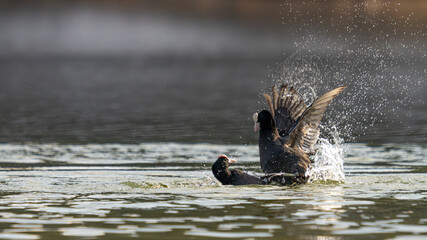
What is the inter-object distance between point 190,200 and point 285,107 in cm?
573

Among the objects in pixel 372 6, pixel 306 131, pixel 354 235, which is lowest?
pixel 354 235

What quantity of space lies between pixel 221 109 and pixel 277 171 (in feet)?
68.7

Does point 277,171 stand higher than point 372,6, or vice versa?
point 372,6

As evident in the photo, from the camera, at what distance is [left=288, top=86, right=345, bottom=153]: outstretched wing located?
699 inches

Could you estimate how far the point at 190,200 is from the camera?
589 inches

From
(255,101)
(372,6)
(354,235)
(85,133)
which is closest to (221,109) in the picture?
(255,101)

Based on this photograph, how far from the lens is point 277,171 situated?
17.6m

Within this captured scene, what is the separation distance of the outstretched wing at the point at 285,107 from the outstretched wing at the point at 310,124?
128cm

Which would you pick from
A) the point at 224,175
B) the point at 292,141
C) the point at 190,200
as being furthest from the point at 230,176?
the point at 190,200

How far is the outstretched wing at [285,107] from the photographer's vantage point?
1997 cm

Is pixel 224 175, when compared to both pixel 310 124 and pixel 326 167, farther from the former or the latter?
pixel 310 124

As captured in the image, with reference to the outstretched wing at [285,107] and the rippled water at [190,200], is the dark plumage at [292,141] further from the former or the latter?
the outstretched wing at [285,107]

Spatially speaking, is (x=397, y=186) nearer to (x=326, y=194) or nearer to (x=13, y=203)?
(x=326, y=194)

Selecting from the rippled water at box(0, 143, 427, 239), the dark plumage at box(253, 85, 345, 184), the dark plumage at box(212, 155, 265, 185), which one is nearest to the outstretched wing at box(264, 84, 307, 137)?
the dark plumage at box(253, 85, 345, 184)
